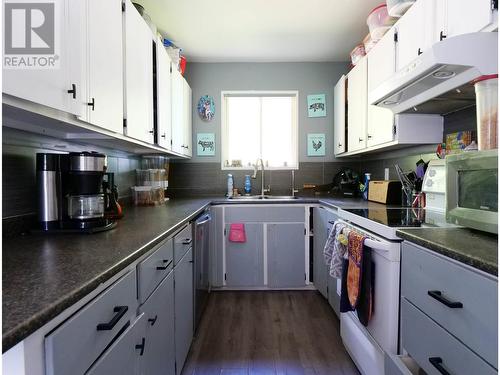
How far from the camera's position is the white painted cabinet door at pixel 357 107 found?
8.29 ft

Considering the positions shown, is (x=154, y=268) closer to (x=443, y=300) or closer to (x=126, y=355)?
(x=126, y=355)

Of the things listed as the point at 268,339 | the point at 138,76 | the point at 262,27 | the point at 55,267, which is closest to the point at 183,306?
the point at 268,339

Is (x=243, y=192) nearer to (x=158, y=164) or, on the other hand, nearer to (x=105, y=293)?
(x=158, y=164)

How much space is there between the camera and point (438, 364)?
38.2 inches

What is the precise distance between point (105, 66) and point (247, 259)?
6.77ft

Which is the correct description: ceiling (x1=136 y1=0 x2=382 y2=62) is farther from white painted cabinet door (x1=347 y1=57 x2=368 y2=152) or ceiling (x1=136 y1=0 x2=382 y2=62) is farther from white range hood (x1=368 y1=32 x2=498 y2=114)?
white range hood (x1=368 y1=32 x2=498 y2=114)

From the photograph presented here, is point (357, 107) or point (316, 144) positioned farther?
point (316, 144)

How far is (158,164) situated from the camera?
9.87 ft

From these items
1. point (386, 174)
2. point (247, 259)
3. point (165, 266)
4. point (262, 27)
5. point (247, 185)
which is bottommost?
point (247, 259)

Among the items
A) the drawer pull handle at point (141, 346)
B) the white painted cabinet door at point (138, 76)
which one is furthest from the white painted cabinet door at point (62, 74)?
the drawer pull handle at point (141, 346)

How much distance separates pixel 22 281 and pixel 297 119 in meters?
3.18

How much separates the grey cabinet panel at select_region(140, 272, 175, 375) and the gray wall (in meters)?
2.43

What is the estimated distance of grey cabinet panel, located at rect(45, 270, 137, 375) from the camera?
0.58m

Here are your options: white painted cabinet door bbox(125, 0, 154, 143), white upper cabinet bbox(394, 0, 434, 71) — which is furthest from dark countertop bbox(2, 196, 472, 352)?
white upper cabinet bbox(394, 0, 434, 71)
